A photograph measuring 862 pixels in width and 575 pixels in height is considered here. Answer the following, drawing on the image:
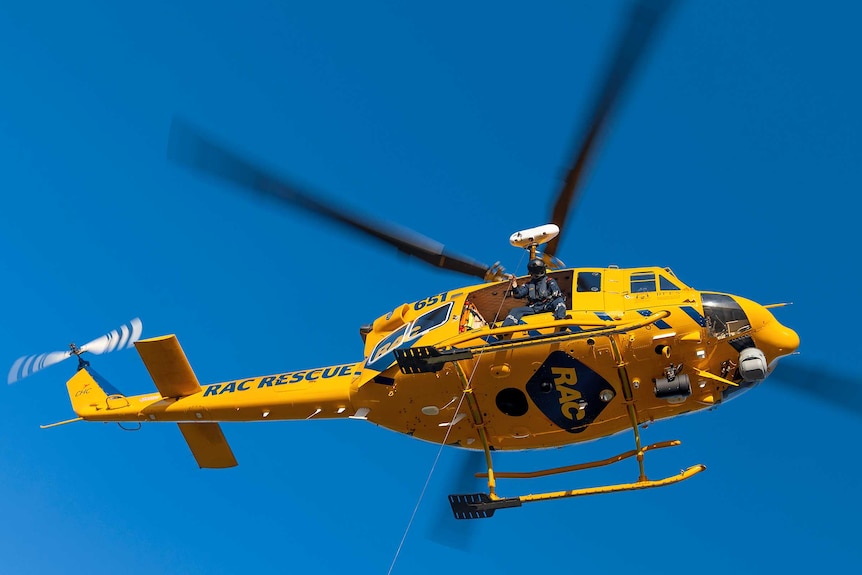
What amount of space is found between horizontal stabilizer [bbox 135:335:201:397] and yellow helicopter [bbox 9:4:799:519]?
1977 mm

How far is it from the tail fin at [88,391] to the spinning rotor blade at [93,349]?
1.60ft

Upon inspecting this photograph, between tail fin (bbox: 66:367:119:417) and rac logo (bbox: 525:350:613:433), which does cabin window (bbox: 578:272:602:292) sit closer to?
rac logo (bbox: 525:350:613:433)

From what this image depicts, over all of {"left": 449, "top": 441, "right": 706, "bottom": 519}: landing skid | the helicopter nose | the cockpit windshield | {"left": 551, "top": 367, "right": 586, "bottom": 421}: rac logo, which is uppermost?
the cockpit windshield

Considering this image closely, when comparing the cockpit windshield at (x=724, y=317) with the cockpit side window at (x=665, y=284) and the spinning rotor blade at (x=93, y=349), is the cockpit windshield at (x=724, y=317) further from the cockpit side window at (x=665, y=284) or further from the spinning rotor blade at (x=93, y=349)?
the spinning rotor blade at (x=93, y=349)

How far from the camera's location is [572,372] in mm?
13203

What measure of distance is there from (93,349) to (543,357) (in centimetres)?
1067

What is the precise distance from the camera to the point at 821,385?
42.6 feet

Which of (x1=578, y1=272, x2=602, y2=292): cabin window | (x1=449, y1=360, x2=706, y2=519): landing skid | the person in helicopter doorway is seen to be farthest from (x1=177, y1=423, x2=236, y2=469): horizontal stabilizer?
(x1=578, y1=272, x2=602, y2=292): cabin window

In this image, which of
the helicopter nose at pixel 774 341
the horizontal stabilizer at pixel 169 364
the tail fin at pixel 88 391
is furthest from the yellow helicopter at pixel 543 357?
the tail fin at pixel 88 391

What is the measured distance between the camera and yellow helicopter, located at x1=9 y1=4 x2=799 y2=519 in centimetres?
1281

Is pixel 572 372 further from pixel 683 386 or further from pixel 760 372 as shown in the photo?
pixel 760 372

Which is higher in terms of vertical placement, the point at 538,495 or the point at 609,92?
the point at 609,92

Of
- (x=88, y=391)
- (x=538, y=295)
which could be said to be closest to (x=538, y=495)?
(x=538, y=295)

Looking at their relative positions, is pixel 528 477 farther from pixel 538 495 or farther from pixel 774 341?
pixel 774 341
